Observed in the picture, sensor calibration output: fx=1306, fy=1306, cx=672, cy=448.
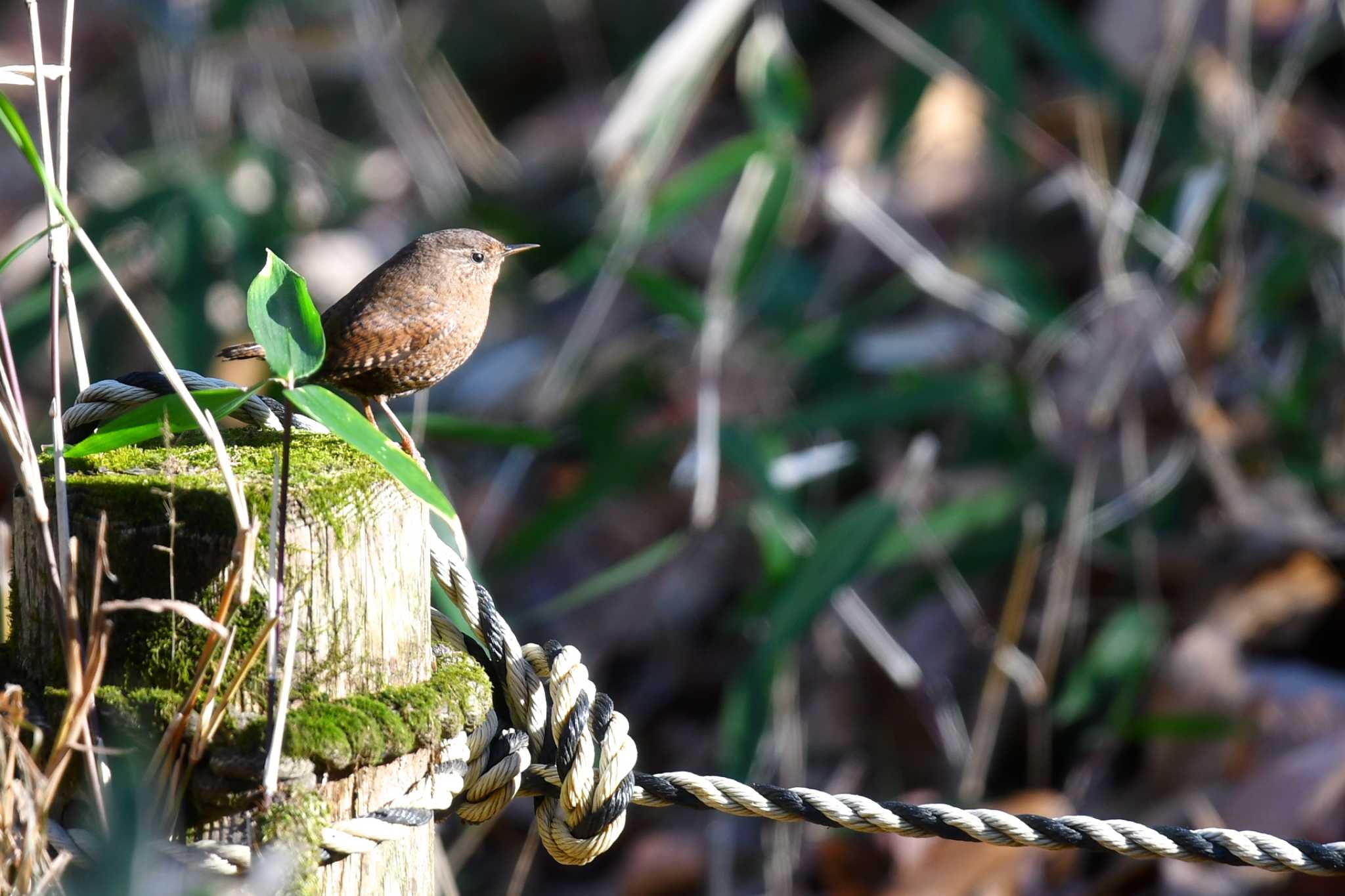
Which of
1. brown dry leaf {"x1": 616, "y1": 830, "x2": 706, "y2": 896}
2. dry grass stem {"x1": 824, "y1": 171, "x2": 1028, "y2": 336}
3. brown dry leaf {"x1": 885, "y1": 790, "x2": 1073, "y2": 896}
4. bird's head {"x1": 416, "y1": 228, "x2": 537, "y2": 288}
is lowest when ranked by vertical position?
brown dry leaf {"x1": 616, "y1": 830, "x2": 706, "y2": 896}

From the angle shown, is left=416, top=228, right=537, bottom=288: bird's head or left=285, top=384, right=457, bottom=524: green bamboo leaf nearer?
left=285, top=384, right=457, bottom=524: green bamboo leaf

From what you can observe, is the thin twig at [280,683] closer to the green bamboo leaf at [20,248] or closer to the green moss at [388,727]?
the green moss at [388,727]

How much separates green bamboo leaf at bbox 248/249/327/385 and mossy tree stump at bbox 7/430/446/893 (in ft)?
0.47

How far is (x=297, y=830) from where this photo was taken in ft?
3.97

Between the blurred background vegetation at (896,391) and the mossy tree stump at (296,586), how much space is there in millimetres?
1119

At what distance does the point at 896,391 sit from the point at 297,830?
3.22 meters

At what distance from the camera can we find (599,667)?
531 centimetres

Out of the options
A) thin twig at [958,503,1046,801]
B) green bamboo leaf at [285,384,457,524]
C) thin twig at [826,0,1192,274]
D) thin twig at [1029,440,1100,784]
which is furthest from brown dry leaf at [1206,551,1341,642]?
green bamboo leaf at [285,384,457,524]

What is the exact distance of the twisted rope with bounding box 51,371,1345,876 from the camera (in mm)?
1452

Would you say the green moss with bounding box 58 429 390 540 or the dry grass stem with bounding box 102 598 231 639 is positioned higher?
the green moss with bounding box 58 429 390 540

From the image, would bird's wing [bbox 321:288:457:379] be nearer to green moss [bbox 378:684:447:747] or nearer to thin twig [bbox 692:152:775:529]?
green moss [bbox 378:684:447:747]

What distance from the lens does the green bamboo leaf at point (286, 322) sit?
1195 mm

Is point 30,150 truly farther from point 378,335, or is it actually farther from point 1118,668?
point 1118,668

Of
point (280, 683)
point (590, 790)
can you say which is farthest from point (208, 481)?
point (590, 790)
